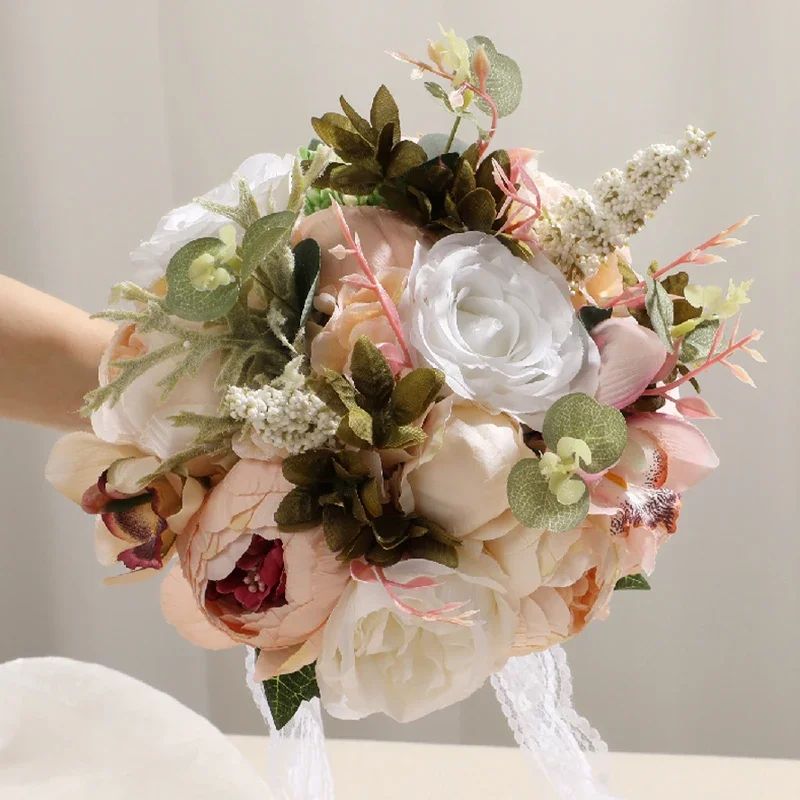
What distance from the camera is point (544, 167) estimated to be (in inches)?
50.0

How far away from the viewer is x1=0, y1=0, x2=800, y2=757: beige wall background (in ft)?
4.06

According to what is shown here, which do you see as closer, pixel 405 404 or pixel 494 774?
pixel 405 404

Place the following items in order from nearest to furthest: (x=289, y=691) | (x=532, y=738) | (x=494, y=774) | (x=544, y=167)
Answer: (x=289, y=691) → (x=532, y=738) → (x=494, y=774) → (x=544, y=167)

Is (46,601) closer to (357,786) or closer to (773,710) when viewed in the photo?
(357,786)

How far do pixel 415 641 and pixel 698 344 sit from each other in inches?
7.1

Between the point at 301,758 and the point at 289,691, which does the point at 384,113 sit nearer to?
the point at 289,691

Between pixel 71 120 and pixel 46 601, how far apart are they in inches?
26.6

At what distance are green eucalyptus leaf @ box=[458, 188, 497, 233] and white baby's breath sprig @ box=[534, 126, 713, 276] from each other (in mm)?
27

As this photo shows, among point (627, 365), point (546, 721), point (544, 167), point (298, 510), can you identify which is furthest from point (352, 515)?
point (544, 167)

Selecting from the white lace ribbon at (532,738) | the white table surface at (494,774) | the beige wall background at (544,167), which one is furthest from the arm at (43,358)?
the beige wall background at (544,167)

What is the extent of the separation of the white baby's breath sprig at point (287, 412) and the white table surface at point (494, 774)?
2.09 ft

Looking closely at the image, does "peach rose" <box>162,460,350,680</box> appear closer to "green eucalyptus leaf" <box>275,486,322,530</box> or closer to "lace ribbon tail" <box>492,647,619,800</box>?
"green eucalyptus leaf" <box>275,486,322,530</box>

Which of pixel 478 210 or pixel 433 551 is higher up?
pixel 478 210

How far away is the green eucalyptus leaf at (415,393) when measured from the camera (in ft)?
1.19
